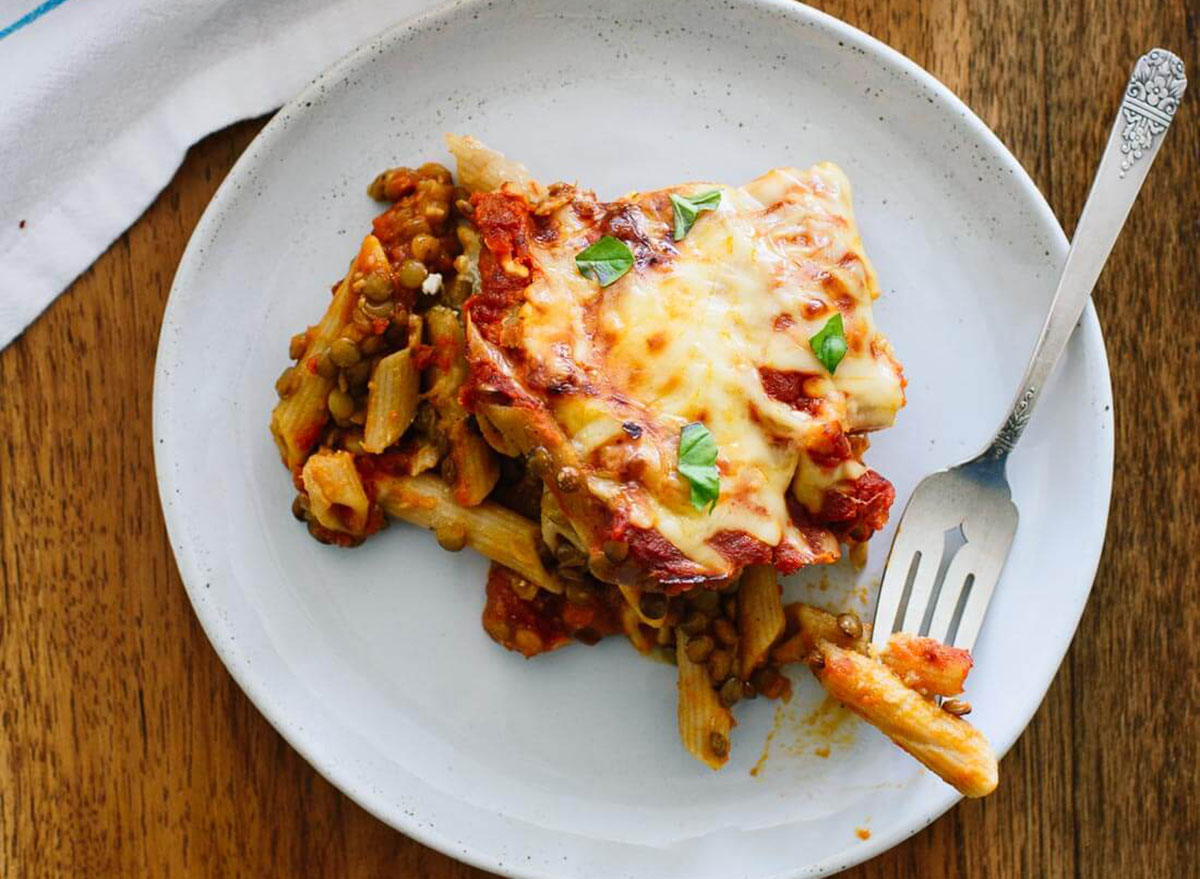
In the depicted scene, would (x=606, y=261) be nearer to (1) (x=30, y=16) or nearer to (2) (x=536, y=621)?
(2) (x=536, y=621)

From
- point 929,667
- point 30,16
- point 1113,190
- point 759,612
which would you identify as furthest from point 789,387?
point 30,16

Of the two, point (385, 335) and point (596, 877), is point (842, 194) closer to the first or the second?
point (385, 335)

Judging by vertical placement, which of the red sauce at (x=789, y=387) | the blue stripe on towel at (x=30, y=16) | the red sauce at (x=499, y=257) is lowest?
the red sauce at (x=789, y=387)

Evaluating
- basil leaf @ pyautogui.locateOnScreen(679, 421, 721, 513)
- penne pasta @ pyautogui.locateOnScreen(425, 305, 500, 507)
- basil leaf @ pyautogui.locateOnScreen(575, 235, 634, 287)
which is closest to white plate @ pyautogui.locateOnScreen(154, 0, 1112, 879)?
penne pasta @ pyautogui.locateOnScreen(425, 305, 500, 507)

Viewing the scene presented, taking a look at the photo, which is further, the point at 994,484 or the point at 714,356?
the point at 994,484

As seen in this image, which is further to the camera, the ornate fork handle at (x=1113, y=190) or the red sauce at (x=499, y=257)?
the ornate fork handle at (x=1113, y=190)

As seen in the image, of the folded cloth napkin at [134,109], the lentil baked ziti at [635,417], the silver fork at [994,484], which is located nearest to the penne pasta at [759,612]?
the lentil baked ziti at [635,417]

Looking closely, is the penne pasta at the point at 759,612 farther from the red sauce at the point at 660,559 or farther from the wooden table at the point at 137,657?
the wooden table at the point at 137,657
